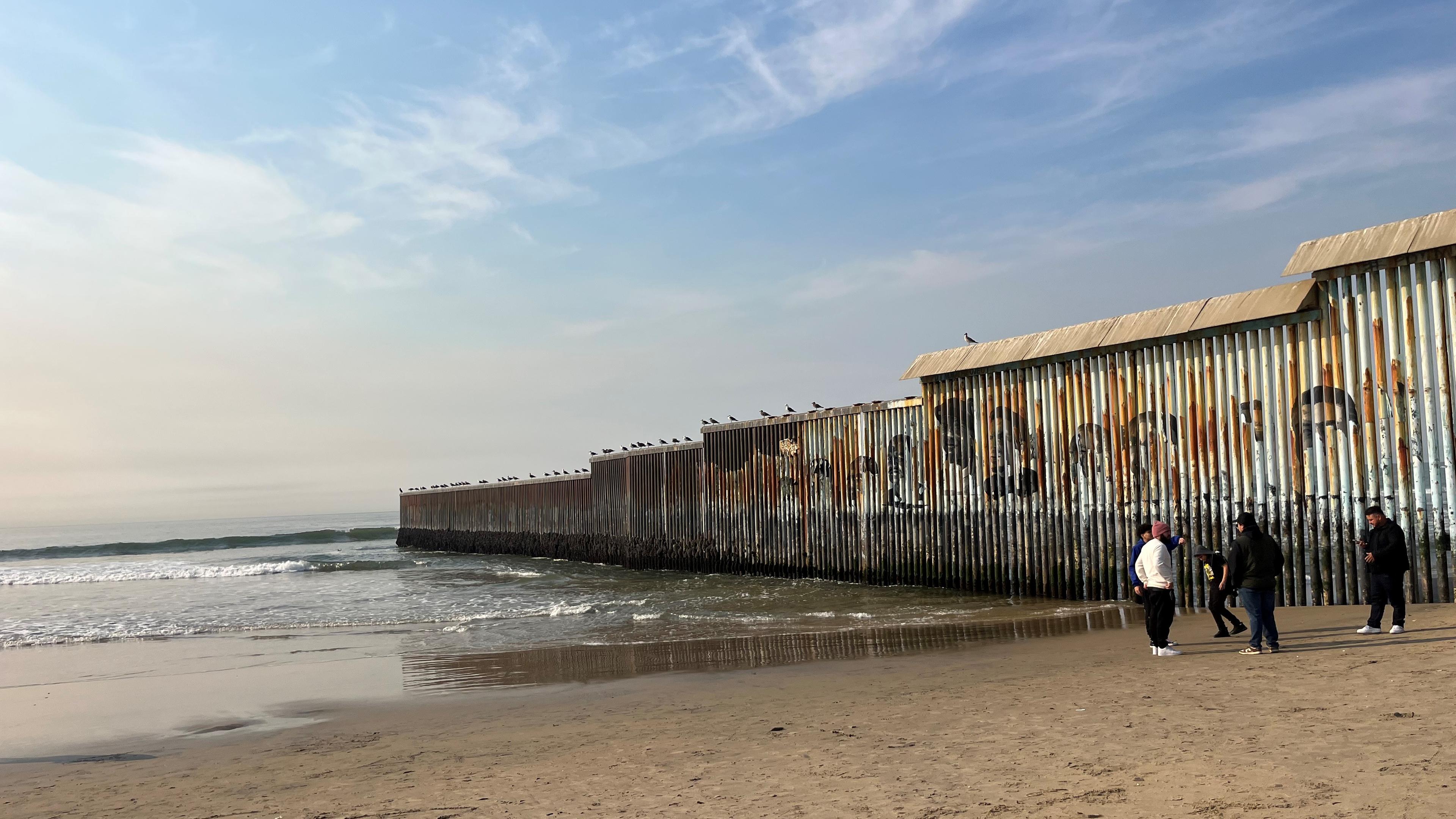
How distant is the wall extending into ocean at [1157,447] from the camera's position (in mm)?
11742

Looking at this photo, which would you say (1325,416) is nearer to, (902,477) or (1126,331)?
(1126,331)

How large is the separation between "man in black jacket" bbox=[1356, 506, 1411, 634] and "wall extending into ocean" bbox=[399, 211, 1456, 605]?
6.55 ft

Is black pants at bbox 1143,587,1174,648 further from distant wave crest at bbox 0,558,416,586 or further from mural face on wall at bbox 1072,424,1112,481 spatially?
distant wave crest at bbox 0,558,416,586

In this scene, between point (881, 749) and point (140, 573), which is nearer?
point (881, 749)

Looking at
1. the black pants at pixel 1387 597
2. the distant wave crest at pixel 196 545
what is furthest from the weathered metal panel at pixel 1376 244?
the distant wave crest at pixel 196 545

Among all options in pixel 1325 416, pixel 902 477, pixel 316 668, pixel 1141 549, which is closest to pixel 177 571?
pixel 316 668

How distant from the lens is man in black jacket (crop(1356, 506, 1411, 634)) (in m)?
10.0

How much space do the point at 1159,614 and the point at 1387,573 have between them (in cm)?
240

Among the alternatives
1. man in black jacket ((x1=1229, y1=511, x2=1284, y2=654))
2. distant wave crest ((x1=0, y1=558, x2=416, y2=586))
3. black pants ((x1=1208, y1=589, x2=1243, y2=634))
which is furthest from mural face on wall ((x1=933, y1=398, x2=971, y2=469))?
distant wave crest ((x1=0, y1=558, x2=416, y2=586))

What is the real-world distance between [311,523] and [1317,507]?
12529 cm

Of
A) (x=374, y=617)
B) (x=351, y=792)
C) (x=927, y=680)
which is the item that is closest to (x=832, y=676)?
(x=927, y=680)

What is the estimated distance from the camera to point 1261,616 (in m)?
9.89

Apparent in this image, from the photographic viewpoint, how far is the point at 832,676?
1012 centimetres

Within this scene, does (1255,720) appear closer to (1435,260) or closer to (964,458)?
(1435,260)
